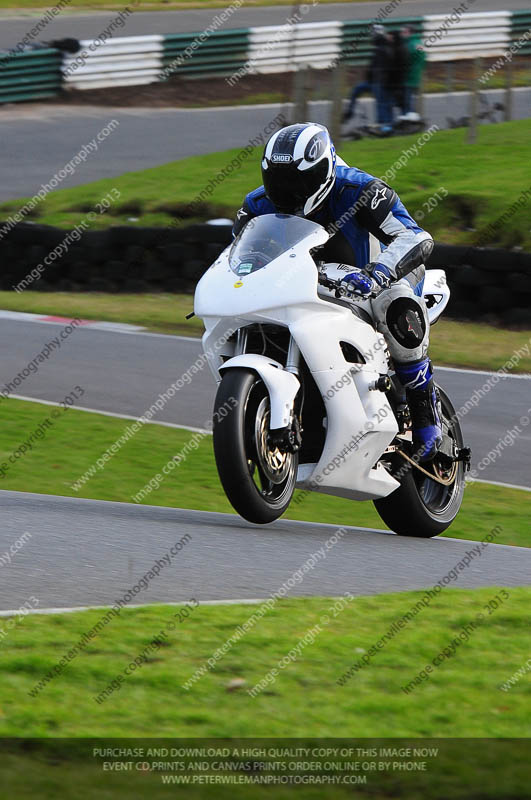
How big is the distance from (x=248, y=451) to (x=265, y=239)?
1112mm

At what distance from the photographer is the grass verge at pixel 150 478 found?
27.1 ft

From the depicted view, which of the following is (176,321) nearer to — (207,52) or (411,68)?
(411,68)

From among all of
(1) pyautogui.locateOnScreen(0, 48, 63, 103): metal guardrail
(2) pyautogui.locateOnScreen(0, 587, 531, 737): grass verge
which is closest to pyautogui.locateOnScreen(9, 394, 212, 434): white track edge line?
(2) pyautogui.locateOnScreen(0, 587, 531, 737): grass verge

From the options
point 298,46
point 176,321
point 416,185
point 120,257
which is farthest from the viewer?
point 298,46

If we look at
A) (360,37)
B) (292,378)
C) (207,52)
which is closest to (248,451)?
(292,378)

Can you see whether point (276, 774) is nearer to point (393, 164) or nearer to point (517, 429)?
point (517, 429)

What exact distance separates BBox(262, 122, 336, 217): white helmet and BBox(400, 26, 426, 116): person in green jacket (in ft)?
52.0

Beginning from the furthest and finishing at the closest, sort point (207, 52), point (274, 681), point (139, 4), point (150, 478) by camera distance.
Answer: point (139, 4) → point (207, 52) → point (150, 478) → point (274, 681)

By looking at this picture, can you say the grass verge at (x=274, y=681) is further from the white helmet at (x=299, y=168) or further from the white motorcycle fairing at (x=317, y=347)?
the white helmet at (x=299, y=168)

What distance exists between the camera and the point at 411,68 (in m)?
22.0

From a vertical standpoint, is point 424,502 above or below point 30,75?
above

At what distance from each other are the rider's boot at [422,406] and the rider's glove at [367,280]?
563 mm

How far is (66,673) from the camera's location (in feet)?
12.6

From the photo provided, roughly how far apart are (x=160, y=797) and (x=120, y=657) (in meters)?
0.98
